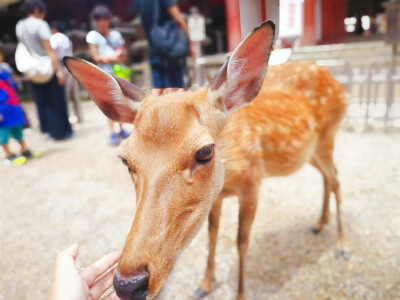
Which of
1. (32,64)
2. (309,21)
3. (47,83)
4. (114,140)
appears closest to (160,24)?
(309,21)

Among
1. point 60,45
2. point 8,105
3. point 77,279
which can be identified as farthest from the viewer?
point 60,45

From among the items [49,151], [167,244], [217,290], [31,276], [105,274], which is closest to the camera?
[167,244]

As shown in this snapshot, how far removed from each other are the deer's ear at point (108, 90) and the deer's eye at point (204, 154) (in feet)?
1.37

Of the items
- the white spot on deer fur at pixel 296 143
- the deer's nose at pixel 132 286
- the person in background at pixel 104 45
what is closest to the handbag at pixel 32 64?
the person in background at pixel 104 45

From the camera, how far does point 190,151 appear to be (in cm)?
112

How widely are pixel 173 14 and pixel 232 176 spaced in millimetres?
1637

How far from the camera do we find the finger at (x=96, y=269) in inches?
55.2

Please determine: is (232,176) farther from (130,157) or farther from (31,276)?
(31,276)

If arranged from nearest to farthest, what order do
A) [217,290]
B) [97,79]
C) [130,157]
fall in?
[130,157], [97,79], [217,290]

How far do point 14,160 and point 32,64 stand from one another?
5.27 ft

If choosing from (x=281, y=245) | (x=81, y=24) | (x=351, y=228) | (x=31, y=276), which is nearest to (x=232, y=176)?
(x=281, y=245)

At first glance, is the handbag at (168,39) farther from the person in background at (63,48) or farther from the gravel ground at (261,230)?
the person in background at (63,48)

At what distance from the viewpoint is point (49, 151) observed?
549 centimetres

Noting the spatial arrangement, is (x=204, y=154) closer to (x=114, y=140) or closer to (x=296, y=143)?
(x=296, y=143)
